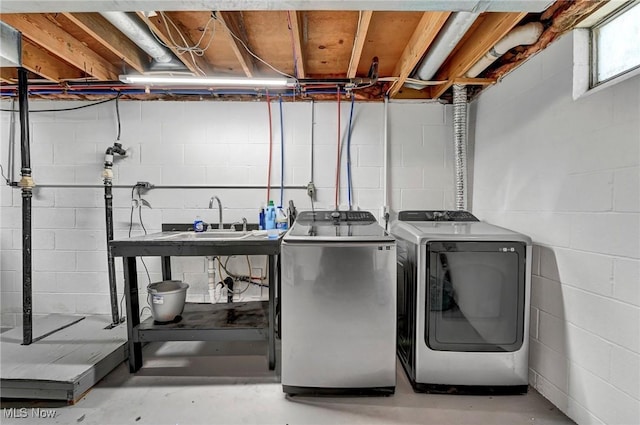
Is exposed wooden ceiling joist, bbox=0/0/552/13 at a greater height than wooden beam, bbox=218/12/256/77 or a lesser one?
lesser

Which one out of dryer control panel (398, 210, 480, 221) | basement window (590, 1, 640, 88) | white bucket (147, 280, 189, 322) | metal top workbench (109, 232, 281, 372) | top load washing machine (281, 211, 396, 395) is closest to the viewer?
basement window (590, 1, 640, 88)

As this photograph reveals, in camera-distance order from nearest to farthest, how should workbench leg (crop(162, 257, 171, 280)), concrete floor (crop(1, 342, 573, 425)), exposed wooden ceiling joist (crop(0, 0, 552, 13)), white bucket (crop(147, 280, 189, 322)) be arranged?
exposed wooden ceiling joist (crop(0, 0, 552, 13)) < concrete floor (crop(1, 342, 573, 425)) < white bucket (crop(147, 280, 189, 322)) < workbench leg (crop(162, 257, 171, 280))

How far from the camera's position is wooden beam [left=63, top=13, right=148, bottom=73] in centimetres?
170

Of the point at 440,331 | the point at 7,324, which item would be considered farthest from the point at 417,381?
the point at 7,324

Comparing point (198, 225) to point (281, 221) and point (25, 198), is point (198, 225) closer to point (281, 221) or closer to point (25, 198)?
point (281, 221)

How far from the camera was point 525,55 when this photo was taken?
1960mm

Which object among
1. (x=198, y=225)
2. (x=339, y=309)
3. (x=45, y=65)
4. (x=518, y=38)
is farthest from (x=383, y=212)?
(x=45, y=65)

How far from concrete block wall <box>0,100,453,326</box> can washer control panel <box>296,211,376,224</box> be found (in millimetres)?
204

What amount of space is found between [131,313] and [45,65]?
2.07 meters

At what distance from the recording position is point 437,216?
242 centimetres

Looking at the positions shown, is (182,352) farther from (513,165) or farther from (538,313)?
Result: (513,165)

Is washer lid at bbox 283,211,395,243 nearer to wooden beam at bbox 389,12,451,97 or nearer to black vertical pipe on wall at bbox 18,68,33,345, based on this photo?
wooden beam at bbox 389,12,451,97

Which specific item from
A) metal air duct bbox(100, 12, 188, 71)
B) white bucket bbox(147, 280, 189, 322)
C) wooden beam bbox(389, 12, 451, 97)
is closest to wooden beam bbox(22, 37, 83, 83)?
metal air duct bbox(100, 12, 188, 71)

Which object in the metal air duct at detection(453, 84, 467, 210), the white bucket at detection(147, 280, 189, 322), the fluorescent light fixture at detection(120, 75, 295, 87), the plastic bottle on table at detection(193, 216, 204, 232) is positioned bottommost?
the white bucket at detection(147, 280, 189, 322)
